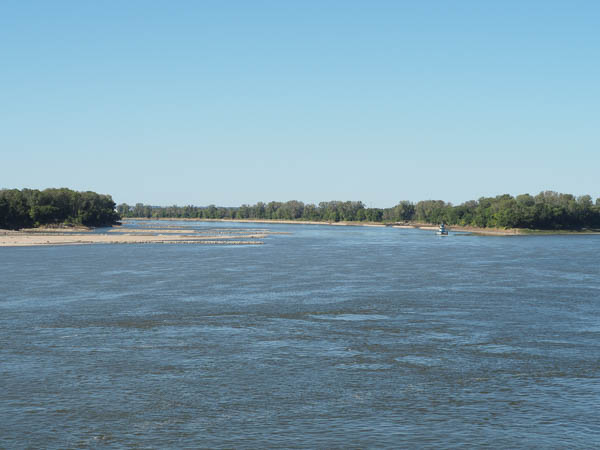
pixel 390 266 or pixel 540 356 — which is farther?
pixel 390 266

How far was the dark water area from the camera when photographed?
67.7 feet

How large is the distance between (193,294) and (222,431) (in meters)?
31.7

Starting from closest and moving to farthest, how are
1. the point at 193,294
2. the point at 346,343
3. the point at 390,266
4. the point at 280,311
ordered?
1. the point at 346,343
2. the point at 280,311
3. the point at 193,294
4. the point at 390,266

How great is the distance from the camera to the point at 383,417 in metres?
21.9

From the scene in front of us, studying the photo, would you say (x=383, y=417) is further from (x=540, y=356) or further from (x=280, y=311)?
(x=280, y=311)

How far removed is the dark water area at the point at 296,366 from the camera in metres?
20.6

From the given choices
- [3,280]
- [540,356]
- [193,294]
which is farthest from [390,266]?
[540,356]

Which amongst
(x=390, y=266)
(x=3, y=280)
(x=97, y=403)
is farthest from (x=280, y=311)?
(x=390, y=266)

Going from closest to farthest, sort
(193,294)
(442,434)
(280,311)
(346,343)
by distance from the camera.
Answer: (442,434) < (346,343) < (280,311) < (193,294)

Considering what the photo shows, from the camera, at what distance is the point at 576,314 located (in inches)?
1697

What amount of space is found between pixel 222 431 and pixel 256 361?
862 cm

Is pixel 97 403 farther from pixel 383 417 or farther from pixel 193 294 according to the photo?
pixel 193 294

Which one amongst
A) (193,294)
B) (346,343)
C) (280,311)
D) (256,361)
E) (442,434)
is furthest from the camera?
(193,294)

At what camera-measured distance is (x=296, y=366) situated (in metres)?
28.3
